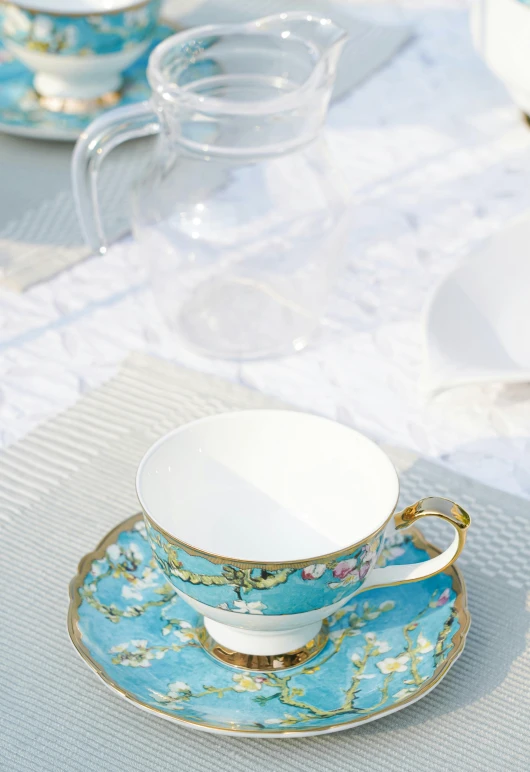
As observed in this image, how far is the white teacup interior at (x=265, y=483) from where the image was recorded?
36cm

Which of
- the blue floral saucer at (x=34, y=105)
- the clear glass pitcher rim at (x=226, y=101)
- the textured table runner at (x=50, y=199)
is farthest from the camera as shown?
the blue floral saucer at (x=34, y=105)

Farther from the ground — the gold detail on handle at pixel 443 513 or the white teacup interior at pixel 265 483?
the gold detail on handle at pixel 443 513

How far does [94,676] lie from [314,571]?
0.31 feet

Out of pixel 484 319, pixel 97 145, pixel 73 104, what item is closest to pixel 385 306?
pixel 484 319

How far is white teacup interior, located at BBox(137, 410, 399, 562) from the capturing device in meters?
0.36

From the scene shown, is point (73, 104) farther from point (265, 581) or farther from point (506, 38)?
point (265, 581)

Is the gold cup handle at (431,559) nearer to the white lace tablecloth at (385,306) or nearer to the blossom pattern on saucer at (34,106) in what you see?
the white lace tablecloth at (385,306)

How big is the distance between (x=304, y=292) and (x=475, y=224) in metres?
0.18

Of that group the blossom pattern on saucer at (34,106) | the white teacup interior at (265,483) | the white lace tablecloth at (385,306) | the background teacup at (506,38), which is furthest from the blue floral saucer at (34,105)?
the white teacup interior at (265,483)

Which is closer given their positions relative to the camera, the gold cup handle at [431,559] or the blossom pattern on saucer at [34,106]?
the gold cup handle at [431,559]

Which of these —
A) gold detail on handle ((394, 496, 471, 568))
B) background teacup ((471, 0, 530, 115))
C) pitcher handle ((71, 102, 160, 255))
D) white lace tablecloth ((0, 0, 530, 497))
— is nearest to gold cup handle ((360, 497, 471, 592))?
gold detail on handle ((394, 496, 471, 568))

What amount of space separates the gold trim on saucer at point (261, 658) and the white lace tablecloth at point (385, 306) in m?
0.17

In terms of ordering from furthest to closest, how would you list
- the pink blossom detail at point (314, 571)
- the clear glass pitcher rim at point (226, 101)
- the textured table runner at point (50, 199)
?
1. the textured table runner at point (50, 199)
2. the clear glass pitcher rim at point (226, 101)
3. the pink blossom detail at point (314, 571)

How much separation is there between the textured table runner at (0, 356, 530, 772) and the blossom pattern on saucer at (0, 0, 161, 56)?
32 centimetres
